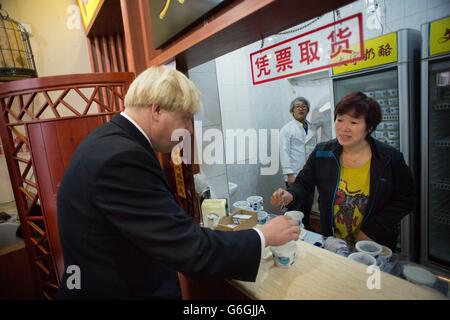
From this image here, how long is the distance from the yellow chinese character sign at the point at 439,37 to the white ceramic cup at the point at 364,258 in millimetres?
1688

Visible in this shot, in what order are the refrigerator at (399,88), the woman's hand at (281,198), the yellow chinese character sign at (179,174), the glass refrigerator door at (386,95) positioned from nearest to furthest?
the woman's hand at (281,198) → the yellow chinese character sign at (179,174) → the refrigerator at (399,88) → the glass refrigerator door at (386,95)

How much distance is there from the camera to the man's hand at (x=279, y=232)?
2.79ft

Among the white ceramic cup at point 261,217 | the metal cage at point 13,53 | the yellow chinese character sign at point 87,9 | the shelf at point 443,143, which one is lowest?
the white ceramic cup at point 261,217

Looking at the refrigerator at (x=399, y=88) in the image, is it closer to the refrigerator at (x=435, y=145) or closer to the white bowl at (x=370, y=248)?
the refrigerator at (x=435, y=145)

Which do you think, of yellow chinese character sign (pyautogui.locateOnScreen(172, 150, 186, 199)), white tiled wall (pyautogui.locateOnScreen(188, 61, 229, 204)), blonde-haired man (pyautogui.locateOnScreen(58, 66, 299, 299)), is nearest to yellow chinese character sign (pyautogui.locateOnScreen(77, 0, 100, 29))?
white tiled wall (pyautogui.locateOnScreen(188, 61, 229, 204))

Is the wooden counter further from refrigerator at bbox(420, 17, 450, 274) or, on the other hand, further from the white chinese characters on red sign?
refrigerator at bbox(420, 17, 450, 274)

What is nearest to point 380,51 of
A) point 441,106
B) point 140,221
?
point 441,106

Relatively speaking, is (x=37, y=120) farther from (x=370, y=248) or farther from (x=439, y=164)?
(x=439, y=164)

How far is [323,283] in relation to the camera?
83cm

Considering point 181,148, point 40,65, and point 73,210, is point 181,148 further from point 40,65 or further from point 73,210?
point 40,65

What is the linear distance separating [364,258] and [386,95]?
1.67m

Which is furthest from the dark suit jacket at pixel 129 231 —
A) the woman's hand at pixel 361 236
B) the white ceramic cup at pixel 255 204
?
the woman's hand at pixel 361 236

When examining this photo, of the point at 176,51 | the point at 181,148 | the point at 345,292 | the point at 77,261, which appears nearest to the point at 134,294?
the point at 77,261
